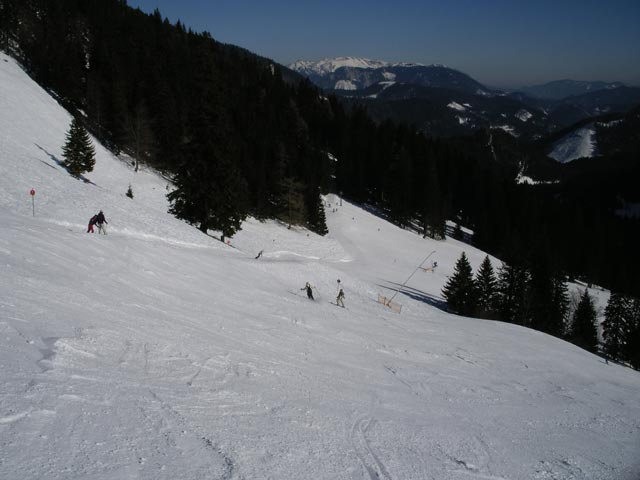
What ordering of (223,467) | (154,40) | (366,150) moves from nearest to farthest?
(223,467), (154,40), (366,150)

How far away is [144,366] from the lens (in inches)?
379

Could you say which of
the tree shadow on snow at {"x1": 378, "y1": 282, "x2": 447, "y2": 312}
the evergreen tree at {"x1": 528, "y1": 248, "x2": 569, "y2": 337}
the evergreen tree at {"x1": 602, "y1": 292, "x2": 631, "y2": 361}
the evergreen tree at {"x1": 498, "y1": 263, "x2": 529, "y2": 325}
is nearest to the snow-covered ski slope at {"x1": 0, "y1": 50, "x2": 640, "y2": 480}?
the tree shadow on snow at {"x1": 378, "y1": 282, "x2": 447, "y2": 312}

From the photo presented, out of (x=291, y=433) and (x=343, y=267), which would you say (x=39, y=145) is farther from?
(x=291, y=433)

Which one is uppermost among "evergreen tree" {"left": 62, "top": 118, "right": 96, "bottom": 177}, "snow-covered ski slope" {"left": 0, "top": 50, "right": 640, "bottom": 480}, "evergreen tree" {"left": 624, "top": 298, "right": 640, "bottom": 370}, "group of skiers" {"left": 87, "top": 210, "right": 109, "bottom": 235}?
"evergreen tree" {"left": 62, "top": 118, "right": 96, "bottom": 177}

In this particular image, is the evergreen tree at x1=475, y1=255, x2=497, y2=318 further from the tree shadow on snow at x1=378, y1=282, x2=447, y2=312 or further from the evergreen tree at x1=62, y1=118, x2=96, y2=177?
the evergreen tree at x1=62, y1=118, x2=96, y2=177

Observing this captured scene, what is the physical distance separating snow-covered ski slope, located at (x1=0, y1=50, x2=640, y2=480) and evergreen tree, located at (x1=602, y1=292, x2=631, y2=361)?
2801 centimetres

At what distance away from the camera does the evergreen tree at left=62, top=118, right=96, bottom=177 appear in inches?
1523

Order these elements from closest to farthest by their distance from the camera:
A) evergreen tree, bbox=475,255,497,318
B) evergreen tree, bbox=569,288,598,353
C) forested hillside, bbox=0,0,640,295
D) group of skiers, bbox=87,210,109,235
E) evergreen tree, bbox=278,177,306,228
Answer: group of skiers, bbox=87,210,109,235
forested hillside, bbox=0,0,640,295
evergreen tree, bbox=475,255,497,318
evergreen tree, bbox=569,288,598,353
evergreen tree, bbox=278,177,306,228

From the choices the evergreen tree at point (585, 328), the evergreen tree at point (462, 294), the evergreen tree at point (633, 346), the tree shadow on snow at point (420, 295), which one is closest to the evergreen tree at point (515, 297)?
the evergreen tree at point (462, 294)

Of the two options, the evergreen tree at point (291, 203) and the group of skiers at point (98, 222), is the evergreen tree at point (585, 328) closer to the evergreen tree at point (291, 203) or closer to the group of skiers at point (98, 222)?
the evergreen tree at point (291, 203)

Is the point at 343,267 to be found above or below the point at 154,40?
below

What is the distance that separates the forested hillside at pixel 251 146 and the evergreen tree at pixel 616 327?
7.44 metres

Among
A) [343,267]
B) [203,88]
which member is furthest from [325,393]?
[343,267]

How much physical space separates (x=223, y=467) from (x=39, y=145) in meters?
44.0
